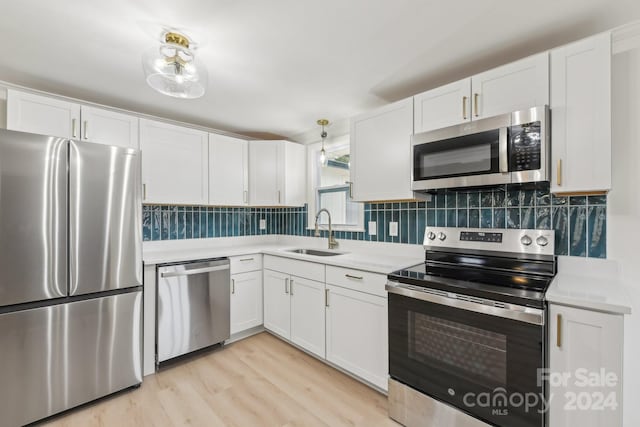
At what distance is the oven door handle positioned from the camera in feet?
4.16

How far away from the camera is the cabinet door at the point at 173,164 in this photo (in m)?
2.58

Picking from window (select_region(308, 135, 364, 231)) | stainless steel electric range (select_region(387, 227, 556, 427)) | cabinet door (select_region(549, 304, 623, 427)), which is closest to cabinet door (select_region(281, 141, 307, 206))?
window (select_region(308, 135, 364, 231))

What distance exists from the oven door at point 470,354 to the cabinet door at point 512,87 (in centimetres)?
114

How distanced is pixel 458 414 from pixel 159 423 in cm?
178

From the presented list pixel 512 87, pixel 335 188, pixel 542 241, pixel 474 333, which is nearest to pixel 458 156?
pixel 512 87

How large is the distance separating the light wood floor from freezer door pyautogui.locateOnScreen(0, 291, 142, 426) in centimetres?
15

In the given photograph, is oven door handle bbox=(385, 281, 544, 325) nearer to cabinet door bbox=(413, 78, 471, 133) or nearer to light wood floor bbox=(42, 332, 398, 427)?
light wood floor bbox=(42, 332, 398, 427)

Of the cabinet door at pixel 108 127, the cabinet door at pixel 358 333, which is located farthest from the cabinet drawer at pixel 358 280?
the cabinet door at pixel 108 127

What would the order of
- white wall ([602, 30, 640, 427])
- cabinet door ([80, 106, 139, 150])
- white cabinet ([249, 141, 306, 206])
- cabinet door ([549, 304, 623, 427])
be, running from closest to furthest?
cabinet door ([549, 304, 623, 427])
white wall ([602, 30, 640, 427])
cabinet door ([80, 106, 139, 150])
white cabinet ([249, 141, 306, 206])

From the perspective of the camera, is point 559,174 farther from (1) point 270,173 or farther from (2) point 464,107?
(1) point 270,173

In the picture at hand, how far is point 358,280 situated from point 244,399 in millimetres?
1167

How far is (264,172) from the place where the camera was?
132 inches

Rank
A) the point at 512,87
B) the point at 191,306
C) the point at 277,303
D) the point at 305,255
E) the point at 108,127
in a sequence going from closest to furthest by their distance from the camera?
1. the point at 512,87
2. the point at 108,127
3. the point at 191,306
4. the point at 305,255
5. the point at 277,303

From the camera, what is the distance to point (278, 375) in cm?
227
